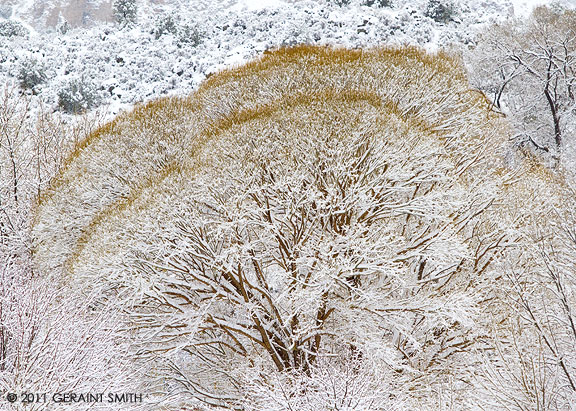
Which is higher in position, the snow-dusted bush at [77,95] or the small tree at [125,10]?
the small tree at [125,10]

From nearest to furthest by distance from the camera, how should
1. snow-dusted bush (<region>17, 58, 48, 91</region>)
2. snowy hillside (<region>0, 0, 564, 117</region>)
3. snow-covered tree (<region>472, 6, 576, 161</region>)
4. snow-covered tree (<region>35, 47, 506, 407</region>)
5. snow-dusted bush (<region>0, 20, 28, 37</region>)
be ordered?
snow-covered tree (<region>35, 47, 506, 407</region>), snow-covered tree (<region>472, 6, 576, 161</region>), snowy hillside (<region>0, 0, 564, 117</region>), snow-dusted bush (<region>17, 58, 48, 91</region>), snow-dusted bush (<region>0, 20, 28, 37</region>)

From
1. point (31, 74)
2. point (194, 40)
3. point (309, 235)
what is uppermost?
A: point (309, 235)

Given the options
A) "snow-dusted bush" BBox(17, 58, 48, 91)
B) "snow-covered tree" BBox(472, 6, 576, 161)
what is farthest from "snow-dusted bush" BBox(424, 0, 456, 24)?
"snow-dusted bush" BBox(17, 58, 48, 91)

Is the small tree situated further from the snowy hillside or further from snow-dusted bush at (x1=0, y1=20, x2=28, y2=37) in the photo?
snow-dusted bush at (x1=0, y1=20, x2=28, y2=37)

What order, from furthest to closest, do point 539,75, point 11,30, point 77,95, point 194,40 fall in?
point 11,30 → point 194,40 → point 77,95 → point 539,75

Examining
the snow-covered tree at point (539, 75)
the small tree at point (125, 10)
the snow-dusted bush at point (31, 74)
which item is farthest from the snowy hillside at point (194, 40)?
the snow-covered tree at point (539, 75)

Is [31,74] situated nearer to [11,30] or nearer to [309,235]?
[11,30]

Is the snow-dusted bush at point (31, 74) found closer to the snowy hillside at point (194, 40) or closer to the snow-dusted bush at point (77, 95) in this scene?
the snowy hillside at point (194, 40)

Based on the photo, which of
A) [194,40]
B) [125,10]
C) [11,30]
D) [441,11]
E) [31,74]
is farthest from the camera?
[125,10]

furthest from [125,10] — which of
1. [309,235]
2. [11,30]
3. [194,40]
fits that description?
[309,235]

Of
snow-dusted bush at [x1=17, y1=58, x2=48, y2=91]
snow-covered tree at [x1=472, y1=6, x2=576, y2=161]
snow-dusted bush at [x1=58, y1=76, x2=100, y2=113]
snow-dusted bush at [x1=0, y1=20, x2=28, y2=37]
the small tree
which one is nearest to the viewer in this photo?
snow-covered tree at [x1=472, y1=6, x2=576, y2=161]

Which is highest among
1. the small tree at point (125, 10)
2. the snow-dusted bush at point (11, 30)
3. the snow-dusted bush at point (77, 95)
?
the small tree at point (125, 10)
